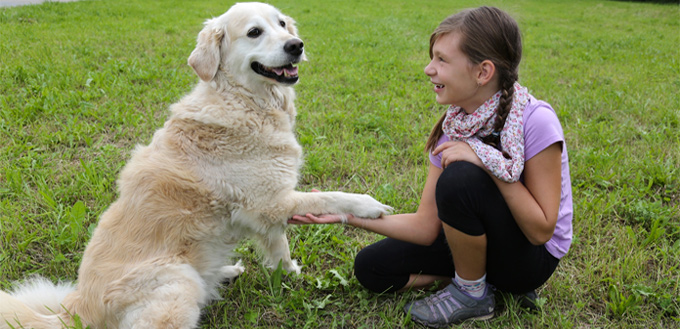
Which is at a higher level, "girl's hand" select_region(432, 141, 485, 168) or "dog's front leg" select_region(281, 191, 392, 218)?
"girl's hand" select_region(432, 141, 485, 168)

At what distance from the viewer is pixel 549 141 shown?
70.4 inches

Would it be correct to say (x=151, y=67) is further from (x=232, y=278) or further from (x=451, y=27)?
(x=451, y=27)

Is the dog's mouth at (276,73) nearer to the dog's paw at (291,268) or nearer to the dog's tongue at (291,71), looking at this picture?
the dog's tongue at (291,71)

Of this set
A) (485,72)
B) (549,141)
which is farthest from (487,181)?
(485,72)

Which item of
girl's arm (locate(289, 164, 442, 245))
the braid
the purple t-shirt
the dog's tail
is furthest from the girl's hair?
the dog's tail

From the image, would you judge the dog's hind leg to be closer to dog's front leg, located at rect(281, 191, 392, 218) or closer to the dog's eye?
dog's front leg, located at rect(281, 191, 392, 218)

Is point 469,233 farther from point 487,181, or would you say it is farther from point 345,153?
point 345,153

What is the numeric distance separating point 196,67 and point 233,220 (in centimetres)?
93

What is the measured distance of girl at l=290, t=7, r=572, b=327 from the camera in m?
1.84

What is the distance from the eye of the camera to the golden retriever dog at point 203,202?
77.7 inches

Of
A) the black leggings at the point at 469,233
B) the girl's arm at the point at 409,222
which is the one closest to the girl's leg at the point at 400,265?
the black leggings at the point at 469,233

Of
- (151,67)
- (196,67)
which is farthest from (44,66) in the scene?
(196,67)

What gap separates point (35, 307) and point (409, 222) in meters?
1.89

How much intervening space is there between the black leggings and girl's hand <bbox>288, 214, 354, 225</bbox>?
1.13ft
